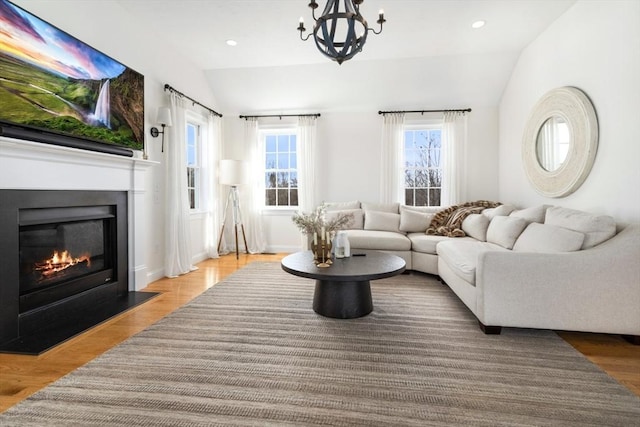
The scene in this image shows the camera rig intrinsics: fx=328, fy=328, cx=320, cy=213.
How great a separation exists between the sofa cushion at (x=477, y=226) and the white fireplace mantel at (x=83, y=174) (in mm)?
3801

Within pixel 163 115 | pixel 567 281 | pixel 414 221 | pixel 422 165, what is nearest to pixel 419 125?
pixel 422 165

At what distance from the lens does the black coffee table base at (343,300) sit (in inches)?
103

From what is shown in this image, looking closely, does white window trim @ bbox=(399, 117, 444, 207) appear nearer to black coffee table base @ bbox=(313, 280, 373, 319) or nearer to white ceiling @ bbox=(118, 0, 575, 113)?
white ceiling @ bbox=(118, 0, 575, 113)

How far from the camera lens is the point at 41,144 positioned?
2.30m

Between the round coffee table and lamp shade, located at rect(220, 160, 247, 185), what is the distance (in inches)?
106

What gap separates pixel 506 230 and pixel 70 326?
393cm

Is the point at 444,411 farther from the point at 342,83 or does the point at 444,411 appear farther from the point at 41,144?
the point at 342,83

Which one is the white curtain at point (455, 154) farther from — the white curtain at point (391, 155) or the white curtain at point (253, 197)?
the white curtain at point (253, 197)

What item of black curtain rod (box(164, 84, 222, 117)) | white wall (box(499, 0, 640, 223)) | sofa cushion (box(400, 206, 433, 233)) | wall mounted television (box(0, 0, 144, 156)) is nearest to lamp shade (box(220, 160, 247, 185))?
black curtain rod (box(164, 84, 222, 117))

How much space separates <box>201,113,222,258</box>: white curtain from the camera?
5141 millimetres

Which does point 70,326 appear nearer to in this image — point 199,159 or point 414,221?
point 199,159

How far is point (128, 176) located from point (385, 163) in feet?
11.9

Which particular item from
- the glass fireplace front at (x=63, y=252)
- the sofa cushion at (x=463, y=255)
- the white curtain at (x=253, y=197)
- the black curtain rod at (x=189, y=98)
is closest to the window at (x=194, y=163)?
the black curtain rod at (x=189, y=98)

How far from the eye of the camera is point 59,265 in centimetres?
270
